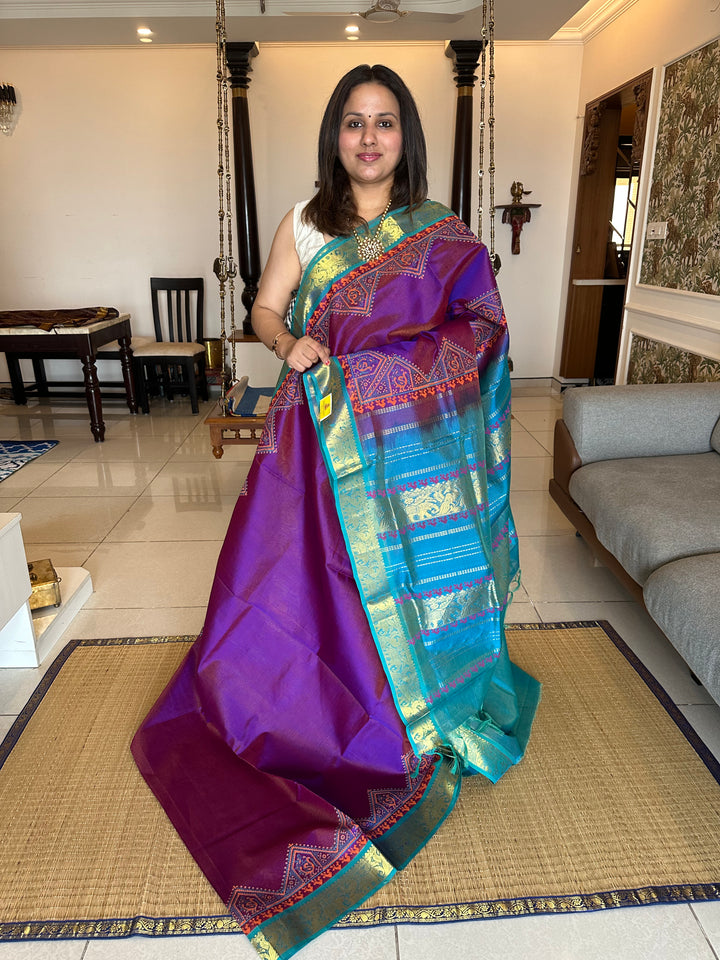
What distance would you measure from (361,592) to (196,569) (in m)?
1.37

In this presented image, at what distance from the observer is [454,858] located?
1.36 metres

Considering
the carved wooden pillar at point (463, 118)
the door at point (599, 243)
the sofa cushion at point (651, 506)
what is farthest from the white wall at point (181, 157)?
the sofa cushion at point (651, 506)

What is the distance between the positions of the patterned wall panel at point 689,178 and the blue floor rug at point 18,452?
368 cm

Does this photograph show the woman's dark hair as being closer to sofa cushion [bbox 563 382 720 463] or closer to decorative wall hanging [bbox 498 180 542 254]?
sofa cushion [bbox 563 382 720 463]

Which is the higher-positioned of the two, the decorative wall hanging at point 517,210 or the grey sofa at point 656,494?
the decorative wall hanging at point 517,210

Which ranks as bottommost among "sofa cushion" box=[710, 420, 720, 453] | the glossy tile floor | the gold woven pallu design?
the glossy tile floor

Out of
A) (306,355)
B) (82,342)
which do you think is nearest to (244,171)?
(82,342)

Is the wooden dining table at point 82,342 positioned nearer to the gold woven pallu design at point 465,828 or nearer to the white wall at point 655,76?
the gold woven pallu design at point 465,828

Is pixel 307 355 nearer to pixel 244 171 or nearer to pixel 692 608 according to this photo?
pixel 692 608

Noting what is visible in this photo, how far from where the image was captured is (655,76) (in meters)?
3.72

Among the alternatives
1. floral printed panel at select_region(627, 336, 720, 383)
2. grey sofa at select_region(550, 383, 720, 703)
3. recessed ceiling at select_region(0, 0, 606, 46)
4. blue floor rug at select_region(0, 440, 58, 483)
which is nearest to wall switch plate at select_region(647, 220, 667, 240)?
floral printed panel at select_region(627, 336, 720, 383)

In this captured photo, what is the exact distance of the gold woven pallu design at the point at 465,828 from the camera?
1267mm

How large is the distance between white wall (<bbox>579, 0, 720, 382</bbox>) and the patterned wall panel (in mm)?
63

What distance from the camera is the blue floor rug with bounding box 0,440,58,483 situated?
377cm
